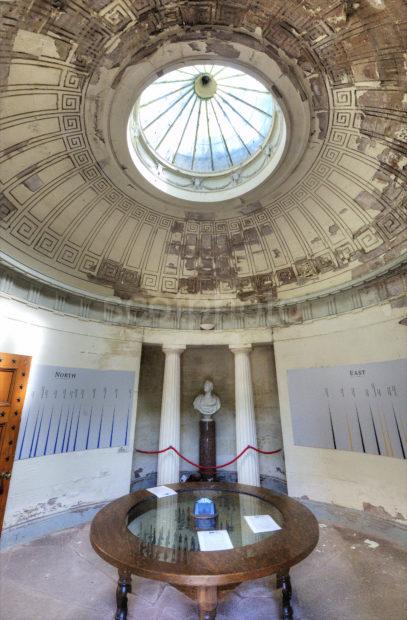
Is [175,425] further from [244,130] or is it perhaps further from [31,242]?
[244,130]

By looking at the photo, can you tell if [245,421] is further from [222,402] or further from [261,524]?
[261,524]

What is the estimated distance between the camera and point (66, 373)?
20.3 feet

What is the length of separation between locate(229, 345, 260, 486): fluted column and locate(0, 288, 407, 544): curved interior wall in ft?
2.62

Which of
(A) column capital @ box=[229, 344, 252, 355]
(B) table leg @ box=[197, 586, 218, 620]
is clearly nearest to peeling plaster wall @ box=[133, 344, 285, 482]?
(A) column capital @ box=[229, 344, 252, 355]

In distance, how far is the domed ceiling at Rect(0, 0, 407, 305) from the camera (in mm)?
4051

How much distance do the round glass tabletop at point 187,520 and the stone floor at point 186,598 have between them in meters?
0.89

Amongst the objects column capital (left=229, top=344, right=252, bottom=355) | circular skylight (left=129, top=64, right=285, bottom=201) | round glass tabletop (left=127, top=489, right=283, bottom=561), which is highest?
circular skylight (left=129, top=64, right=285, bottom=201)

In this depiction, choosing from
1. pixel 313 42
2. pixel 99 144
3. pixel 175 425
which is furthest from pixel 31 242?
pixel 313 42

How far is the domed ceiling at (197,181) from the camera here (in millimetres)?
4051

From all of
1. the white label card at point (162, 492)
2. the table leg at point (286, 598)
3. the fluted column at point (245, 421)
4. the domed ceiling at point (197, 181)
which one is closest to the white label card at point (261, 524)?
the table leg at point (286, 598)

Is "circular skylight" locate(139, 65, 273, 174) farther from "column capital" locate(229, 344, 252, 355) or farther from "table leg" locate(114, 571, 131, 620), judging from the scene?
"table leg" locate(114, 571, 131, 620)

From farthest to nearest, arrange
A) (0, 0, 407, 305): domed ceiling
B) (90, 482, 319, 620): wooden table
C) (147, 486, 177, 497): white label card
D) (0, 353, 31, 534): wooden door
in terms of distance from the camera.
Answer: (0, 353, 31, 534): wooden door → (147, 486, 177, 497): white label card → (0, 0, 407, 305): domed ceiling → (90, 482, 319, 620): wooden table

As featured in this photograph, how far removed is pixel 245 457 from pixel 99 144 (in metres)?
7.60

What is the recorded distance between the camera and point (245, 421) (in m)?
7.35
